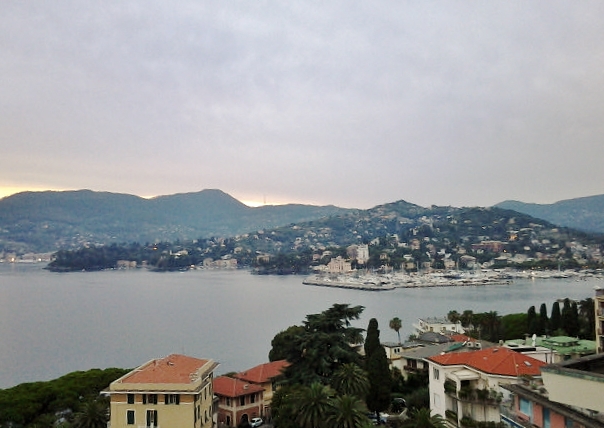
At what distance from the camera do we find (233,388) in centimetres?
1364

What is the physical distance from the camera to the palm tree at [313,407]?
9.38m

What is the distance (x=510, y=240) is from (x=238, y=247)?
245ft

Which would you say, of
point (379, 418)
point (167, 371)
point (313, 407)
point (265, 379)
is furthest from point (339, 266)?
point (313, 407)

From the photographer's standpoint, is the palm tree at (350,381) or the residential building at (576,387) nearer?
the residential building at (576,387)

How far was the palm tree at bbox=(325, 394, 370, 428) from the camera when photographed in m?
8.97

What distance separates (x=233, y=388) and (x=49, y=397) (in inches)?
169

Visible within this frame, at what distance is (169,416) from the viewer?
1065 centimetres

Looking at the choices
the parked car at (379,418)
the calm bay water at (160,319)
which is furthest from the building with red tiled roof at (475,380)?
the calm bay water at (160,319)

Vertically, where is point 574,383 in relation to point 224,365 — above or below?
above

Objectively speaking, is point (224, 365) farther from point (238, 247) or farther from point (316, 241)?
point (316, 241)

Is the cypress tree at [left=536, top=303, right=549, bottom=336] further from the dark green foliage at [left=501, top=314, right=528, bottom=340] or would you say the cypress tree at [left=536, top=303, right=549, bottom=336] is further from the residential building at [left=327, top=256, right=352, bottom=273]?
the residential building at [left=327, top=256, right=352, bottom=273]

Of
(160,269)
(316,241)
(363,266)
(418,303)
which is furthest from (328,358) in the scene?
(316,241)

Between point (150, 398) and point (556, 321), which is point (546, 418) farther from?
point (556, 321)

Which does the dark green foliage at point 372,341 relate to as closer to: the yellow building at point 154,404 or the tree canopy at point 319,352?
the tree canopy at point 319,352
